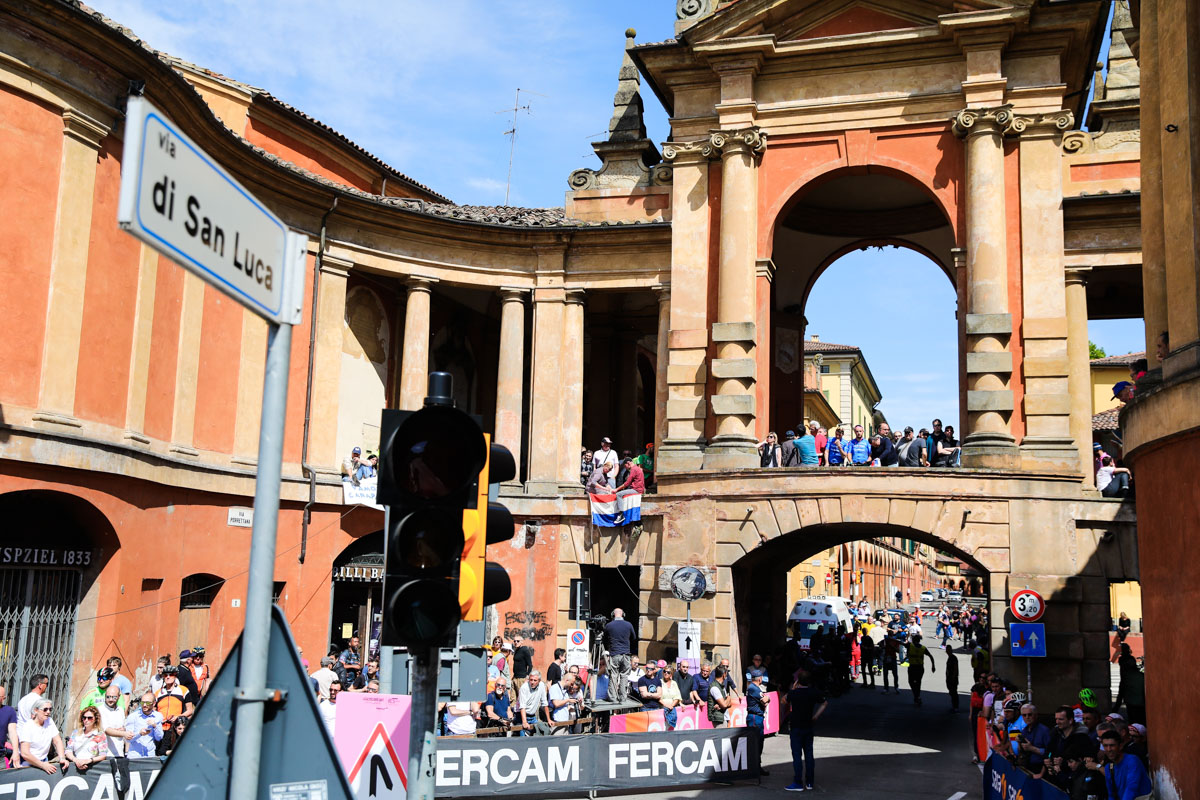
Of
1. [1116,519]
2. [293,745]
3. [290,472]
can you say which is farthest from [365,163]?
[293,745]

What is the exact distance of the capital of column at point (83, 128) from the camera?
744 inches

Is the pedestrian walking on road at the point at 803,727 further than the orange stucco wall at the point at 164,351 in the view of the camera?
No

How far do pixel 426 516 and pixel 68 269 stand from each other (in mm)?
15686

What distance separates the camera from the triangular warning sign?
6.86 meters

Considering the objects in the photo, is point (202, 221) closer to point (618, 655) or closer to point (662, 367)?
point (618, 655)

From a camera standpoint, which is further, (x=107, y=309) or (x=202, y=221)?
(x=107, y=309)

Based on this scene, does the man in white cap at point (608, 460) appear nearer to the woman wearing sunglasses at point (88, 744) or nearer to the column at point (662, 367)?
the column at point (662, 367)

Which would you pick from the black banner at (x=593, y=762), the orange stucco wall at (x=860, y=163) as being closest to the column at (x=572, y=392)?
the orange stucco wall at (x=860, y=163)

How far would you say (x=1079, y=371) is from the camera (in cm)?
2306

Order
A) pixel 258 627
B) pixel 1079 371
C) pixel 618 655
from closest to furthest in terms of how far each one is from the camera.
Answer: pixel 258 627 < pixel 618 655 < pixel 1079 371

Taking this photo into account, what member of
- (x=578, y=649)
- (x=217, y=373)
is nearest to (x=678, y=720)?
(x=578, y=649)

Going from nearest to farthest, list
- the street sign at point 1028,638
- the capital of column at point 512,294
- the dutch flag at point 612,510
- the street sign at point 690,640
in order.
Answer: the street sign at point 1028,638
the street sign at point 690,640
the dutch flag at point 612,510
the capital of column at point 512,294

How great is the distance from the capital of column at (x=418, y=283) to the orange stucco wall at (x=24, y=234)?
29.7 ft

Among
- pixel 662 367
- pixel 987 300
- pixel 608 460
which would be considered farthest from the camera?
pixel 662 367
